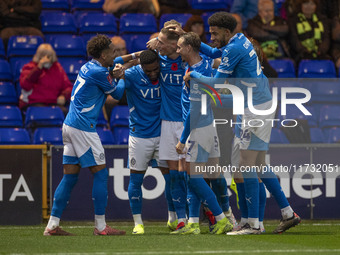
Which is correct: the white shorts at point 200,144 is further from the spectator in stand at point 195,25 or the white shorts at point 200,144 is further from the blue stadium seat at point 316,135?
the spectator in stand at point 195,25

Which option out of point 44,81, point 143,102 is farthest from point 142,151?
point 44,81

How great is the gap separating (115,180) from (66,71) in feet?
9.65

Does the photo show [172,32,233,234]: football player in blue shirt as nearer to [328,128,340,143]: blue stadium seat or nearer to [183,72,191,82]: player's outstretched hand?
[183,72,191,82]: player's outstretched hand

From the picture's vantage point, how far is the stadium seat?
1045 centimetres

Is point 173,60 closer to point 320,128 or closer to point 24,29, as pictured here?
point 320,128

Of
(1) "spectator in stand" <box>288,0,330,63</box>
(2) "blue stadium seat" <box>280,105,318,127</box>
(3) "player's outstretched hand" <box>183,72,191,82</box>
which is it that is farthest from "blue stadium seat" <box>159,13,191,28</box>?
(3) "player's outstretched hand" <box>183,72,191,82</box>

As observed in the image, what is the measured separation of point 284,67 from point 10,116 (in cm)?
441

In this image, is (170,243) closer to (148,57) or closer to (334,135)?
(148,57)

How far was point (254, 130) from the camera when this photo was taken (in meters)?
7.48

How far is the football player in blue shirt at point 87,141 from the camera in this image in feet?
24.8

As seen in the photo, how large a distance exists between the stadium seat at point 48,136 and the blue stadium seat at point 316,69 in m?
4.18

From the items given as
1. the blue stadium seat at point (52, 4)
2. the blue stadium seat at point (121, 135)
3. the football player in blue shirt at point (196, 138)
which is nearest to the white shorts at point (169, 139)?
the football player in blue shirt at point (196, 138)

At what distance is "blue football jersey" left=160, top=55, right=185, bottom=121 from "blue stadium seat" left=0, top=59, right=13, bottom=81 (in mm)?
4388

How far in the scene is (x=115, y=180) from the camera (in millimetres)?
9531
